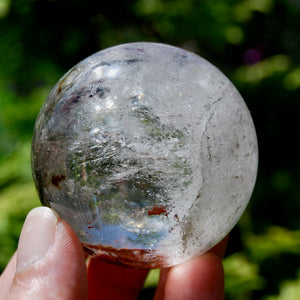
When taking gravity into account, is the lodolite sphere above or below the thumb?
above

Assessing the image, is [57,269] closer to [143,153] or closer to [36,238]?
[36,238]

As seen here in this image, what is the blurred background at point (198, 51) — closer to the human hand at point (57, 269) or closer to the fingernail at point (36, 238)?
the human hand at point (57, 269)

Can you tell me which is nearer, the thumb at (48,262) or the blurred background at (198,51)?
the thumb at (48,262)

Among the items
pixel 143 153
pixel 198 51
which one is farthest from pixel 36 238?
pixel 198 51

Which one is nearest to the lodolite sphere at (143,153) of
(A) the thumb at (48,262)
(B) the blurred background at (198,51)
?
(A) the thumb at (48,262)

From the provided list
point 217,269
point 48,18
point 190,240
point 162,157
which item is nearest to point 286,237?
point 217,269

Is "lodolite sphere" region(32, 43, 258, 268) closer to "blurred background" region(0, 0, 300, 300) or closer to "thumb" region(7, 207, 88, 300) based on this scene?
"thumb" region(7, 207, 88, 300)

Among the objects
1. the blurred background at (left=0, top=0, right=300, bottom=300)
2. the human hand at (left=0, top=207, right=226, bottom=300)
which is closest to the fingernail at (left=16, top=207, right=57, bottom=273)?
the human hand at (left=0, top=207, right=226, bottom=300)

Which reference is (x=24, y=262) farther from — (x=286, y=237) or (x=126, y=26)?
(x=126, y=26)
